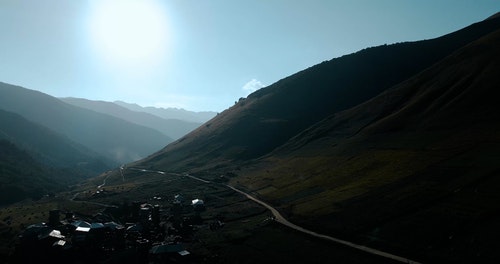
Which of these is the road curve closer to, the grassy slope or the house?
the grassy slope

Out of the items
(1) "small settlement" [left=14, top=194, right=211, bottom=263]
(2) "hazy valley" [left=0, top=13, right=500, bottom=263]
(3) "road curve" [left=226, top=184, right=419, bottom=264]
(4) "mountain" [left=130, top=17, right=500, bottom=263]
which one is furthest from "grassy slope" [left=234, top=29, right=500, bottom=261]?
(1) "small settlement" [left=14, top=194, right=211, bottom=263]

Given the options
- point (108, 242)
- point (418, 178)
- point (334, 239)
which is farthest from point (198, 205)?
point (418, 178)

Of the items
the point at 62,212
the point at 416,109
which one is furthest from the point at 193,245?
the point at 416,109

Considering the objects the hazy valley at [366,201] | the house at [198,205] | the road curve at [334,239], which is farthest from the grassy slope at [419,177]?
the house at [198,205]

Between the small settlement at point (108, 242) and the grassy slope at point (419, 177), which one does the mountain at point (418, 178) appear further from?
the small settlement at point (108, 242)

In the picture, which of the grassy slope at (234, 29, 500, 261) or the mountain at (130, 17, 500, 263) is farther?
the grassy slope at (234, 29, 500, 261)

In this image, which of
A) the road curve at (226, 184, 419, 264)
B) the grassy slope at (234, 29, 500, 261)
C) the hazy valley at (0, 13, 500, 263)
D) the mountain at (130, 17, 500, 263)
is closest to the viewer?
the road curve at (226, 184, 419, 264)
